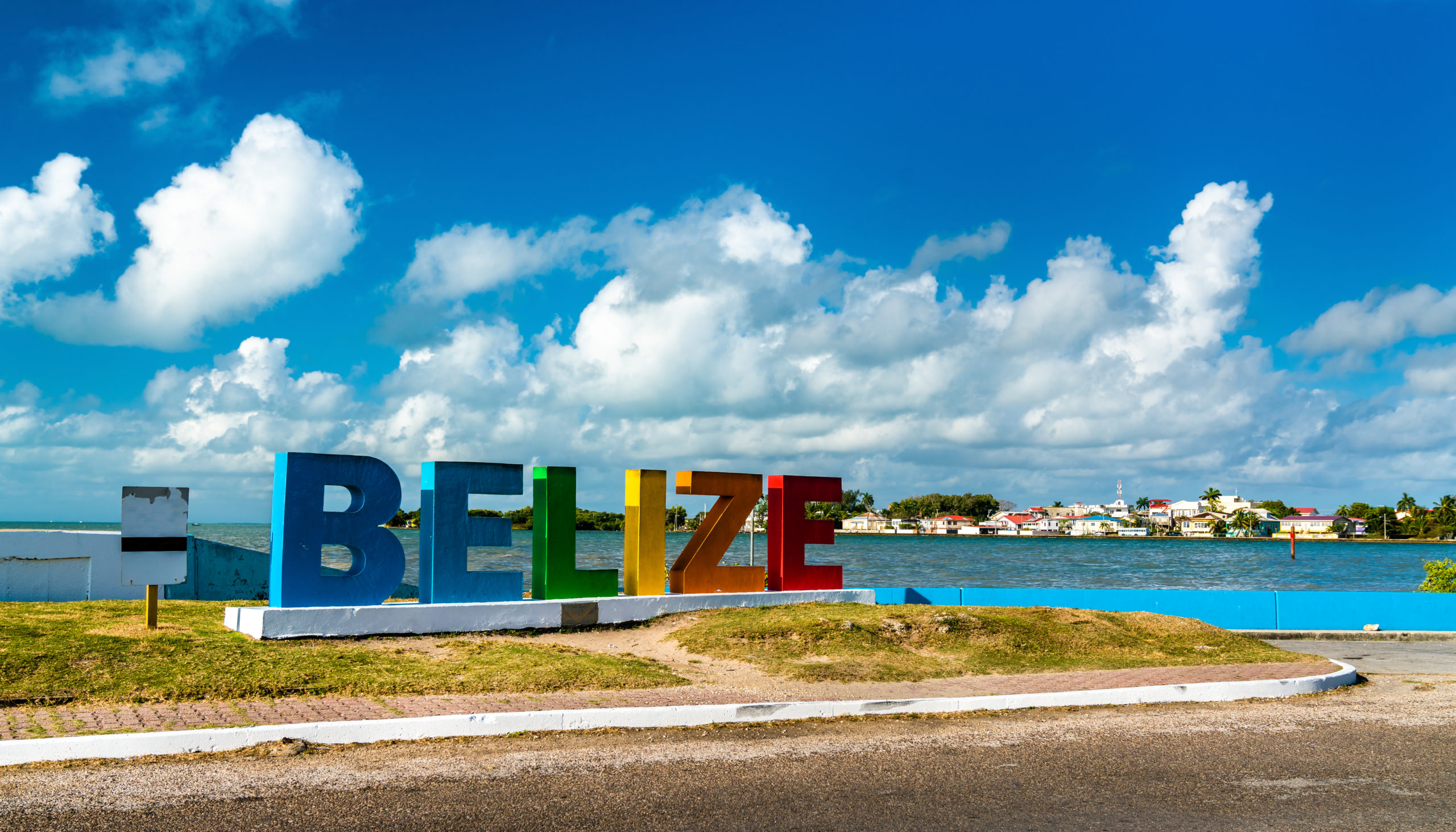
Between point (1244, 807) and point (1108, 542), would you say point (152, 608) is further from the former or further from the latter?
point (1108, 542)

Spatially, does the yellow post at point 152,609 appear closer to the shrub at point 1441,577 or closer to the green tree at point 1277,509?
the shrub at point 1441,577

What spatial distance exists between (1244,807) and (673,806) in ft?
13.2

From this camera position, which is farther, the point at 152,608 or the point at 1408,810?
the point at 152,608

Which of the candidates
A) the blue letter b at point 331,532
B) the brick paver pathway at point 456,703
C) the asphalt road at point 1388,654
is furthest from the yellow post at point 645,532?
the asphalt road at point 1388,654

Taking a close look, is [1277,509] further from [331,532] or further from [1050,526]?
[331,532]

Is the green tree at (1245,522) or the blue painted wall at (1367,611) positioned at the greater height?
the blue painted wall at (1367,611)

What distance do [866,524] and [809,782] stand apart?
179667 mm

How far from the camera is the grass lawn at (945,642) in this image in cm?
1280

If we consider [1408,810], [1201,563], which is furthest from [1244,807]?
[1201,563]

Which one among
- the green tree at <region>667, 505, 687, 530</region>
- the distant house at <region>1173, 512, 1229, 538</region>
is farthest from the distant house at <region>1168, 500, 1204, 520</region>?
the green tree at <region>667, 505, 687, 530</region>

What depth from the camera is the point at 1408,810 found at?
6.66 metres

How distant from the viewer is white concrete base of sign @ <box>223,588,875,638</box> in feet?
41.5

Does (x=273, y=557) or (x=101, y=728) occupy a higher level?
(x=273, y=557)

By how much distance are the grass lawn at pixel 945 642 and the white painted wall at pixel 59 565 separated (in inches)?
444
